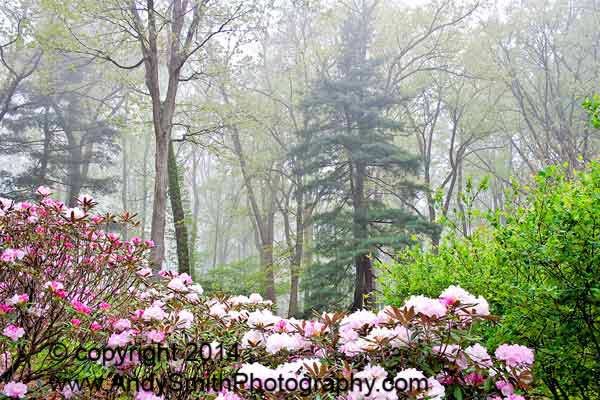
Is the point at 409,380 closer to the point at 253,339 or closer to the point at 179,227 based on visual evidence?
the point at 253,339

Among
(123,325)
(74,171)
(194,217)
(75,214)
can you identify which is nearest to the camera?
(123,325)

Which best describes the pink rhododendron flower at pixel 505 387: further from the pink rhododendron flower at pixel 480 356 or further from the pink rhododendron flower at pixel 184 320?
the pink rhododendron flower at pixel 184 320

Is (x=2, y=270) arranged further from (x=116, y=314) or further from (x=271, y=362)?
(x=271, y=362)

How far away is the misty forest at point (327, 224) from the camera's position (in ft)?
5.42

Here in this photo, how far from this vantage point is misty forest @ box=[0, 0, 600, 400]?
5.42ft

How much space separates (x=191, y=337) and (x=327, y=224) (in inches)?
371

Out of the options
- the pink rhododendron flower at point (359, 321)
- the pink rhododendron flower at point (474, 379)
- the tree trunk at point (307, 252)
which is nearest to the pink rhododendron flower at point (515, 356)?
the pink rhododendron flower at point (474, 379)

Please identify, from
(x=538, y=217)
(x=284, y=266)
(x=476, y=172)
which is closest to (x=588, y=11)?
(x=476, y=172)

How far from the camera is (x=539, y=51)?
14625 millimetres

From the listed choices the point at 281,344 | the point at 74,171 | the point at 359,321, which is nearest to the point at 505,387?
the point at 359,321

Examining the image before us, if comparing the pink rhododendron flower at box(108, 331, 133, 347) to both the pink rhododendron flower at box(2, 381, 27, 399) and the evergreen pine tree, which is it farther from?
the evergreen pine tree

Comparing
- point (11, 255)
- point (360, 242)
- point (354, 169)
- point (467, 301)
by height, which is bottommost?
point (467, 301)

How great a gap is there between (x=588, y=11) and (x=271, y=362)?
1791 cm

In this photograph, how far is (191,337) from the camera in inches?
81.1
